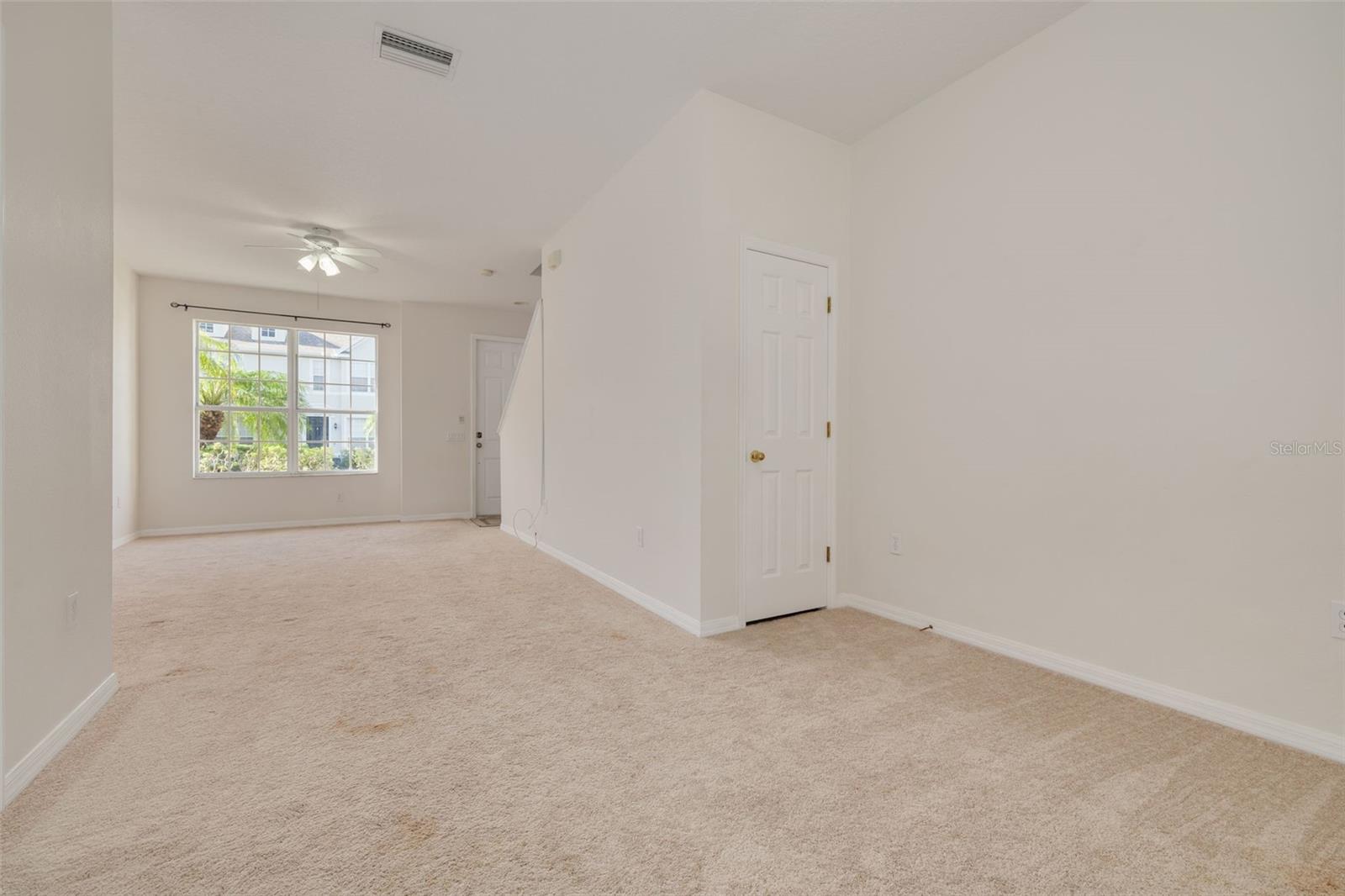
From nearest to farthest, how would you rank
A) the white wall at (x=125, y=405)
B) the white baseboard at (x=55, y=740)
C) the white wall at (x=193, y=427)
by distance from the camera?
the white baseboard at (x=55, y=740), the white wall at (x=125, y=405), the white wall at (x=193, y=427)

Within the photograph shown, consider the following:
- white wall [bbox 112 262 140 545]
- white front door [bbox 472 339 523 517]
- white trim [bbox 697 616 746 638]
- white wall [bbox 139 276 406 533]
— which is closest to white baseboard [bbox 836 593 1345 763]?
white trim [bbox 697 616 746 638]

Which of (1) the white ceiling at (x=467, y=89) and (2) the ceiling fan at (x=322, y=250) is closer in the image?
(1) the white ceiling at (x=467, y=89)

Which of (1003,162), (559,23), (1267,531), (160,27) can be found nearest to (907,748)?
(1267,531)

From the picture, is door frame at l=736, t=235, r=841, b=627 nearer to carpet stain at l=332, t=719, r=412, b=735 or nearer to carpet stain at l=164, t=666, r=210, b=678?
carpet stain at l=332, t=719, r=412, b=735

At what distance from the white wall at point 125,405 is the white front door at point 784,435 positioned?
5.93 m

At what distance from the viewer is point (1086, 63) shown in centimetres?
236

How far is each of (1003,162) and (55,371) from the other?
3801 millimetres

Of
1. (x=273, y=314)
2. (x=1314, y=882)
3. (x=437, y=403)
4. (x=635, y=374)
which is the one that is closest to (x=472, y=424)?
(x=437, y=403)

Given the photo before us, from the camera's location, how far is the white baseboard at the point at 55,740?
1.53m

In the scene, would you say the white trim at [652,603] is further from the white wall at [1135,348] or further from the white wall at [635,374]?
the white wall at [1135,348]

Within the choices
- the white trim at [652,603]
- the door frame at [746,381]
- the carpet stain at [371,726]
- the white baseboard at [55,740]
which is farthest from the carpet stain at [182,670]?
the door frame at [746,381]

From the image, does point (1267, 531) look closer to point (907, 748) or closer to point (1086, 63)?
point (907, 748)

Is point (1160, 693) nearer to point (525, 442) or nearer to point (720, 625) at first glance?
point (720, 625)

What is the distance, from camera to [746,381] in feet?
10.0
